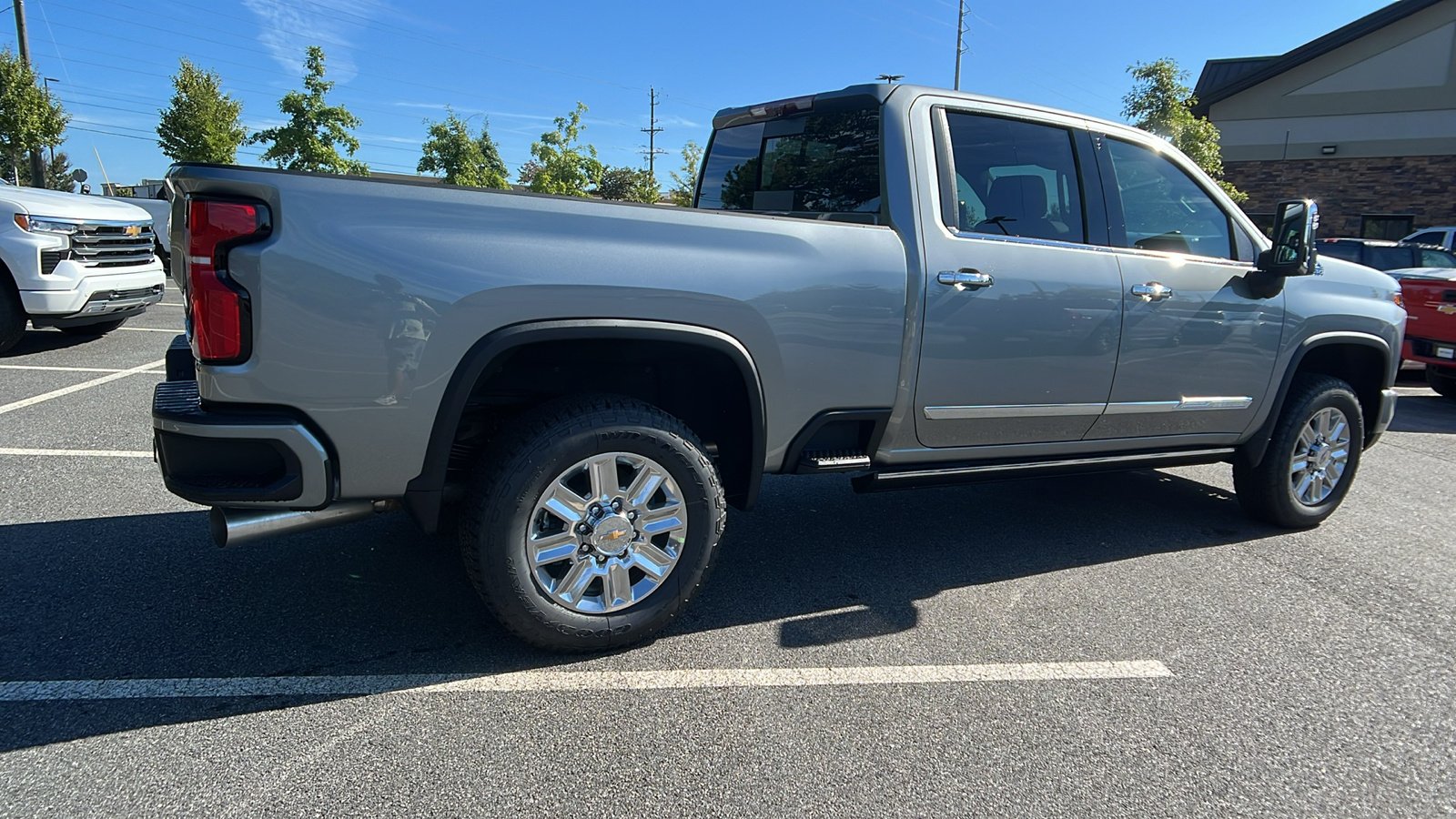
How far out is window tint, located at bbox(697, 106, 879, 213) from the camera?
3.61 m

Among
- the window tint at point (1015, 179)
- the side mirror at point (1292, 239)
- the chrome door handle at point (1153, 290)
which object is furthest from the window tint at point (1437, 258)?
the window tint at point (1015, 179)

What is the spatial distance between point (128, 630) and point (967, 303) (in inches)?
127

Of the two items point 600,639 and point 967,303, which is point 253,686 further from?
point 967,303

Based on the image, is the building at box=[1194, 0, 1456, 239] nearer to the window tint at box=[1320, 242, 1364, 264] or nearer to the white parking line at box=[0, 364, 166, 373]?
the window tint at box=[1320, 242, 1364, 264]

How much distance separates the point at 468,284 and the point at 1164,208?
10.9 ft

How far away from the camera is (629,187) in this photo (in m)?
46.6

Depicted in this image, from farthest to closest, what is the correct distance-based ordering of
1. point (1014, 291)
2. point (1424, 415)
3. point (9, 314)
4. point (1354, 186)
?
1. point (1354, 186)
2. point (1424, 415)
3. point (9, 314)
4. point (1014, 291)

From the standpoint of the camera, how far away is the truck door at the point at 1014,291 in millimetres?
3414

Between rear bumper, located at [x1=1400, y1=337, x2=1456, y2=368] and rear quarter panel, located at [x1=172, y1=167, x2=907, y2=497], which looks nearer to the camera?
rear quarter panel, located at [x1=172, y1=167, x2=907, y2=497]

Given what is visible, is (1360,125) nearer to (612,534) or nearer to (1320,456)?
(1320,456)

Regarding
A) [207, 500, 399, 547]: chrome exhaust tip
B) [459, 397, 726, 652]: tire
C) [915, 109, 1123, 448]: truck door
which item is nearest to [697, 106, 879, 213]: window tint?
[915, 109, 1123, 448]: truck door

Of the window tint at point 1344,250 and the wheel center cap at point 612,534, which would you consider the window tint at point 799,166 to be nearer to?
the wheel center cap at point 612,534

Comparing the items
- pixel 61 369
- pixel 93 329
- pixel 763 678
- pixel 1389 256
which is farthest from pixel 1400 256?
pixel 93 329

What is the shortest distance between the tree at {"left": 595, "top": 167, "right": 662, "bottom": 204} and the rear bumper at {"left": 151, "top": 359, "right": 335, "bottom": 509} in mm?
1924
